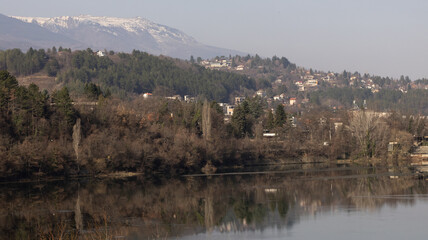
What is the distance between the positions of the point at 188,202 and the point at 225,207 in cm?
303

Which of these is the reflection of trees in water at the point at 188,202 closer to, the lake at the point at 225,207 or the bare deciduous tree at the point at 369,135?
the lake at the point at 225,207

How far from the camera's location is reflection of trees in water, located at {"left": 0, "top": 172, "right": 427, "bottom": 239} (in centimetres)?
2792

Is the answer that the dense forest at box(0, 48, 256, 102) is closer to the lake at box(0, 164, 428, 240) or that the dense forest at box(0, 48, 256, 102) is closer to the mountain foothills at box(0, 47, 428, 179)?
the mountain foothills at box(0, 47, 428, 179)

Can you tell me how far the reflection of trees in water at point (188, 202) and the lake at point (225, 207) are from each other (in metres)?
0.05

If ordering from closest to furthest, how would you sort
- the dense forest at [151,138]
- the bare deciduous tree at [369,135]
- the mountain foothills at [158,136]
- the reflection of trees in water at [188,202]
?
the reflection of trees in water at [188,202] → the dense forest at [151,138] → the mountain foothills at [158,136] → the bare deciduous tree at [369,135]

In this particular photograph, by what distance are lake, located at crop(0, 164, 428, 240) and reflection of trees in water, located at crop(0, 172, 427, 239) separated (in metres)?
0.05

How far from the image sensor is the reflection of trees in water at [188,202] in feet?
91.6

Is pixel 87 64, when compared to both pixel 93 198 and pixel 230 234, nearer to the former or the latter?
pixel 93 198

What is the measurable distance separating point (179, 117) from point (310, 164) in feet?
52.1

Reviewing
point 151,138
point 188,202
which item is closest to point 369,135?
point 151,138

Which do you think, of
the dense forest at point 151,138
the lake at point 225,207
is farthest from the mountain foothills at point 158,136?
the lake at point 225,207

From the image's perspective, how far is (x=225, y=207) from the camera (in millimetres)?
33219

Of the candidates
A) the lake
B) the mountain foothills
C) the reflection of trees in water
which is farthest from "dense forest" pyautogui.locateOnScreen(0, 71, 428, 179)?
the reflection of trees in water

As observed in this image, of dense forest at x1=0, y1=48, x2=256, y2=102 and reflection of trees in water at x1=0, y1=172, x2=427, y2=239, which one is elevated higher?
dense forest at x1=0, y1=48, x2=256, y2=102
